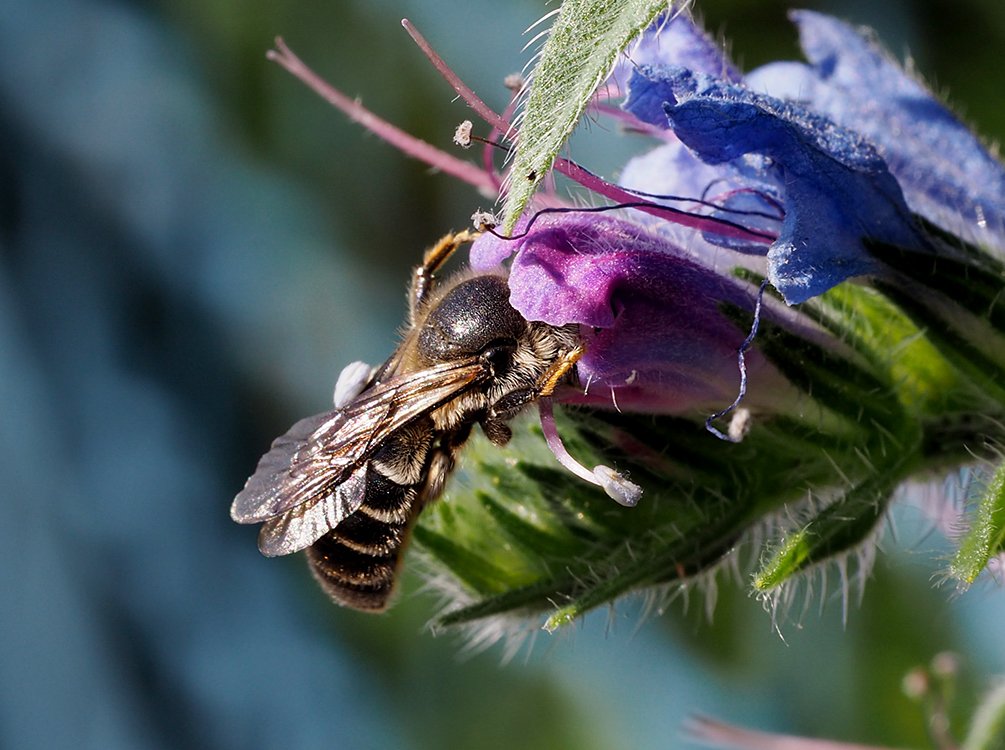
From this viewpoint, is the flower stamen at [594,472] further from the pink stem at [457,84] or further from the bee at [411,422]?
the pink stem at [457,84]

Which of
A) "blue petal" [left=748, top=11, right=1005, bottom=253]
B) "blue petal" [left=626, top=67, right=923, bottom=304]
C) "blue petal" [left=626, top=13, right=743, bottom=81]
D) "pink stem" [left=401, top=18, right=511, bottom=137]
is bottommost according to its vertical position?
"pink stem" [left=401, top=18, right=511, bottom=137]

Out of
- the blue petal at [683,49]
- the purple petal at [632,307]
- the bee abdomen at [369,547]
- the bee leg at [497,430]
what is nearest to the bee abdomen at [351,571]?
the bee abdomen at [369,547]

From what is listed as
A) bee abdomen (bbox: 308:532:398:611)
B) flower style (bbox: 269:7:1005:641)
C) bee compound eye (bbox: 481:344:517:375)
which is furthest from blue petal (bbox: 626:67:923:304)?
bee abdomen (bbox: 308:532:398:611)

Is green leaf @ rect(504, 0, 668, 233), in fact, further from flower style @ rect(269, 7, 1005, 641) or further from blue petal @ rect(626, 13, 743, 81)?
blue petal @ rect(626, 13, 743, 81)

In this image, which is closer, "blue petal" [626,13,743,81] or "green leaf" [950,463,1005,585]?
"green leaf" [950,463,1005,585]

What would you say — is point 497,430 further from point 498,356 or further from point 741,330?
point 741,330

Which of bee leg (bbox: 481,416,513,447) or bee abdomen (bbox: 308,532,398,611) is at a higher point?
bee leg (bbox: 481,416,513,447)
